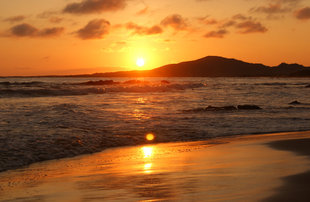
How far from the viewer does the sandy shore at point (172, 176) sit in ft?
16.2

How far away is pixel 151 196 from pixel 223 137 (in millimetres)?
7088

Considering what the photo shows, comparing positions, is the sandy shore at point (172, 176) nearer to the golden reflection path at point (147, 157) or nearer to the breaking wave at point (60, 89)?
the golden reflection path at point (147, 157)

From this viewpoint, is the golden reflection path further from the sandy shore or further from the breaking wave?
the breaking wave

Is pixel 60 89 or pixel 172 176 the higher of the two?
pixel 60 89

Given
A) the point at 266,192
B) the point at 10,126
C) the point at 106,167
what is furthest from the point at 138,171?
the point at 10,126

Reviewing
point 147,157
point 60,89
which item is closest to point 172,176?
point 147,157

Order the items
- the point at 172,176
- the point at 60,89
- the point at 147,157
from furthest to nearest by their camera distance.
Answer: the point at 60,89 → the point at 147,157 → the point at 172,176

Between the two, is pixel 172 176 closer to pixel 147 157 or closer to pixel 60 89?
pixel 147 157

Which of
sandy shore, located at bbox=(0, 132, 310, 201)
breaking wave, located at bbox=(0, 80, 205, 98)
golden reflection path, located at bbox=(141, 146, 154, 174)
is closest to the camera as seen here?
sandy shore, located at bbox=(0, 132, 310, 201)

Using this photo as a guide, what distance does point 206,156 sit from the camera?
7957 millimetres

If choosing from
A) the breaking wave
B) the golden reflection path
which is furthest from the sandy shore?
the breaking wave

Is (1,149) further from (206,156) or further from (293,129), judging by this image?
(293,129)

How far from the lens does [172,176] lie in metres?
6.07

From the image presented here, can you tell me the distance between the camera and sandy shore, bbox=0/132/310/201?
16.2ft
